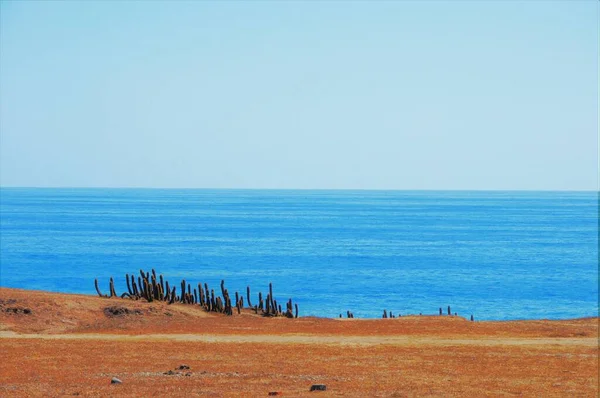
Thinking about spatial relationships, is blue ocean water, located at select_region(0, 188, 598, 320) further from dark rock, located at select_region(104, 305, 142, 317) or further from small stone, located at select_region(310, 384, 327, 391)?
small stone, located at select_region(310, 384, 327, 391)

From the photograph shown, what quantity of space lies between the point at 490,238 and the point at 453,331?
95.3 meters

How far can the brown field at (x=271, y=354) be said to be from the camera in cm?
2083

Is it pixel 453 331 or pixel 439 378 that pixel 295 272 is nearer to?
pixel 453 331

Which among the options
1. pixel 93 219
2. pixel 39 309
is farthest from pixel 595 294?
pixel 93 219

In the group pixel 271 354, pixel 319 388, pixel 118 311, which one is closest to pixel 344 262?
pixel 118 311

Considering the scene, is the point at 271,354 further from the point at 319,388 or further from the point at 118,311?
the point at 118,311

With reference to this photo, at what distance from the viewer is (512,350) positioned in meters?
27.4

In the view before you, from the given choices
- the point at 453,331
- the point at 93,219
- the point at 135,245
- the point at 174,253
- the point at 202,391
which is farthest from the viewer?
the point at 93,219

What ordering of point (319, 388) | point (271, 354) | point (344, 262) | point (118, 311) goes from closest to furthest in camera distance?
point (319, 388), point (271, 354), point (118, 311), point (344, 262)

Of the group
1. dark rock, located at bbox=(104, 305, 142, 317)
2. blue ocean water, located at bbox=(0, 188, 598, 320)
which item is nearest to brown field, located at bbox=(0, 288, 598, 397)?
dark rock, located at bbox=(104, 305, 142, 317)

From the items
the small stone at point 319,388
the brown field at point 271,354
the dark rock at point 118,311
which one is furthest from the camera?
the dark rock at point 118,311

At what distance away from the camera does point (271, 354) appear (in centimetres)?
2641

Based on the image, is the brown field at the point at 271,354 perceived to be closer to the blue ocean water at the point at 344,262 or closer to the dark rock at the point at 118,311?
the dark rock at the point at 118,311

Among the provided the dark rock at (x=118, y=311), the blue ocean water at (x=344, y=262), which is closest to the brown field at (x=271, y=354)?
the dark rock at (x=118, y=311)
